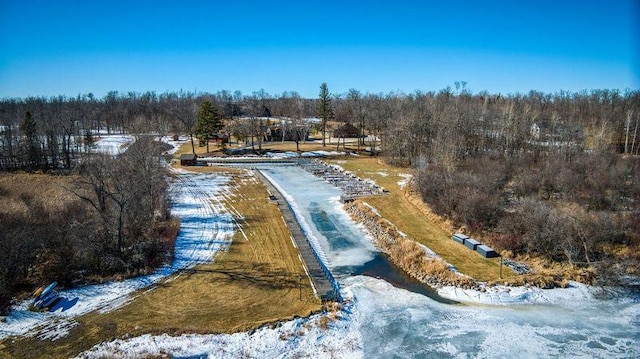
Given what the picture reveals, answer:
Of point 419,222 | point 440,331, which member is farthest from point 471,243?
point 440,331

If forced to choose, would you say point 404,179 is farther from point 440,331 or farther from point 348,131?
point 348,131

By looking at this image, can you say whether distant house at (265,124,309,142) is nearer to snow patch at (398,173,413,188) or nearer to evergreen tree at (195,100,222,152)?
evergreen tree at (195,100,222,152)

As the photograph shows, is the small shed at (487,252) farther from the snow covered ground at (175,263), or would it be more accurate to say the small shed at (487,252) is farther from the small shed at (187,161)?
the small shed at (187,161)

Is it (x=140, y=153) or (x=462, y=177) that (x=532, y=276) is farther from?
(x=140, y=153)

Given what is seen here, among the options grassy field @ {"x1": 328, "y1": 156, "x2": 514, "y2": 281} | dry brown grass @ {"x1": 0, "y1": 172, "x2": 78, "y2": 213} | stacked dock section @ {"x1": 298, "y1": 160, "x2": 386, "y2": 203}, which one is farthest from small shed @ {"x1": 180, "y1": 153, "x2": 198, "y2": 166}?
grassy field @ {"x1": 328, "y1": 156, "x2": 514, "y2": 281}

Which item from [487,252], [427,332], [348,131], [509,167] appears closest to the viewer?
[427,332]

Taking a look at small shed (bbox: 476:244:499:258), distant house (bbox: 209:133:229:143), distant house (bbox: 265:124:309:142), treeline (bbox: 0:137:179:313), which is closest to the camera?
treeline (bbox: 0:137:179:313)
